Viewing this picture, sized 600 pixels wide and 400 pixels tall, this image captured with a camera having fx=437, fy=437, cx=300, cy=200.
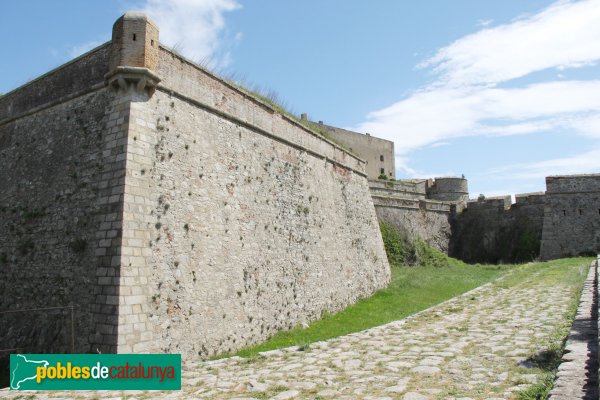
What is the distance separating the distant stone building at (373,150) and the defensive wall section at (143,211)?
31095 millimetres

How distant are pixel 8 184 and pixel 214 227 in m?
5.66

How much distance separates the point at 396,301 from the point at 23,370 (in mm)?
11451

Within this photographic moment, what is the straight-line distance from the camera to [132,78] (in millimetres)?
8398

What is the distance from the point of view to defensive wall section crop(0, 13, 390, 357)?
25.5 feet

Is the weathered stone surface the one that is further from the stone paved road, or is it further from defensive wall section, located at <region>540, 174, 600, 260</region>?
defensive wall section, located at <region>540, 174, 600, 260</region>

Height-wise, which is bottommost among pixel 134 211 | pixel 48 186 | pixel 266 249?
pixel 266 249

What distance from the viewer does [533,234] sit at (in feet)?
85.1

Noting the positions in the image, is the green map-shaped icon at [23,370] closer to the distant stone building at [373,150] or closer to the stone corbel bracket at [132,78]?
the stone corbel bracket at [132,78]

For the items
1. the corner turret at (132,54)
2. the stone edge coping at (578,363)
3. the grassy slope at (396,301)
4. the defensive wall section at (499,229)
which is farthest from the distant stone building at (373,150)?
the stone edge coping at (578,363)

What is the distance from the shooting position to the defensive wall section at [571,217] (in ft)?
78.0

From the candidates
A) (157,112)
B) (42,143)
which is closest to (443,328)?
(157,112)

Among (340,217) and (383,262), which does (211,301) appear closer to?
(340,217)

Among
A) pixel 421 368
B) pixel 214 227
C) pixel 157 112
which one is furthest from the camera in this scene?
pixel 214 227

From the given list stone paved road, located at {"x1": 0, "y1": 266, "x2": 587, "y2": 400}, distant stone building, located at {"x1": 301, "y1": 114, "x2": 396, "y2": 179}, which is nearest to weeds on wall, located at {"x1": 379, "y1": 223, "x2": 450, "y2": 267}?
stone paved road, located at {"x1": 0, "y1": 266, "x2": 587, "y2": 400}
